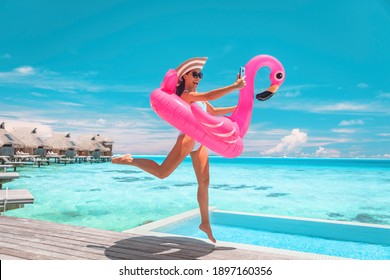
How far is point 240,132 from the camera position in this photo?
8.67 feet

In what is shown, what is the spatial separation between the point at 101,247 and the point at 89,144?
113 ft

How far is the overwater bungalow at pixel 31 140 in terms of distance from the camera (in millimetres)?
29828

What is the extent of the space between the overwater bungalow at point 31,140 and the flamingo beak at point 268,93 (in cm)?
3022

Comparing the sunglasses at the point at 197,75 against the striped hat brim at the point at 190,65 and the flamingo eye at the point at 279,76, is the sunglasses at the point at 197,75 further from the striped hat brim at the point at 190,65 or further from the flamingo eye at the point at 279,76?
the flamingo eye at the point at 279,76

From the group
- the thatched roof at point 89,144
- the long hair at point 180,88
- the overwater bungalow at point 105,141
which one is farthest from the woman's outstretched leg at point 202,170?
the overwater bungalow at point 105,141

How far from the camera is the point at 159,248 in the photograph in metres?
2.95

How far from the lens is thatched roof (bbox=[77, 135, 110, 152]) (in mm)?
35384

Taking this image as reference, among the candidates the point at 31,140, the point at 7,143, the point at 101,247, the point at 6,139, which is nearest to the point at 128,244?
the point at 101,247

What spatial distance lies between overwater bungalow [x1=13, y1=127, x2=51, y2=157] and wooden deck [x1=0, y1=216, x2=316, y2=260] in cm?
2876

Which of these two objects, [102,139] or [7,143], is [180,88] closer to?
[7,143]

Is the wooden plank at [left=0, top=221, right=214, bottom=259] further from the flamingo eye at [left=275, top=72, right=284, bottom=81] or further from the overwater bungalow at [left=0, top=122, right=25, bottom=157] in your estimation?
the overwater bungalow at [left=0, top=122, right=25, bottom=157]
